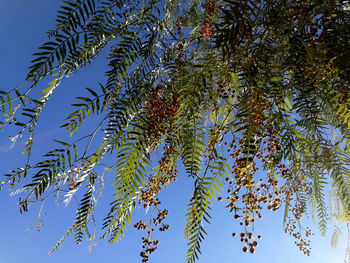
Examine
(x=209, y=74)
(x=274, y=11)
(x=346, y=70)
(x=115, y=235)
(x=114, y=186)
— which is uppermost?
(x=274, y=11)

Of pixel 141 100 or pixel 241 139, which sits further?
pixel 141 100

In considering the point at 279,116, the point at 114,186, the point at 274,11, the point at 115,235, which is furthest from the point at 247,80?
the point at 115,235

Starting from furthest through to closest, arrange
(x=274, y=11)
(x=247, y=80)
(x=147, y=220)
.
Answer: (x=147, y=220) → (x=274, y=11) → (x=247, y=80)

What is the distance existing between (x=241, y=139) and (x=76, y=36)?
0.67 metres

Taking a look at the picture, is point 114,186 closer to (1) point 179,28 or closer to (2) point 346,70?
(2) point 346,70

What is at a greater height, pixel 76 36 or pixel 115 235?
pixel 76 36

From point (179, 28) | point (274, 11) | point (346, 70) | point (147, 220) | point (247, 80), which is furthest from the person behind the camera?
point (179, 28)

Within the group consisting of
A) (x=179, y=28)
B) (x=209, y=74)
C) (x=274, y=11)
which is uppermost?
(x=179, y=28)

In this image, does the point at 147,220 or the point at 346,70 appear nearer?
the point at 346,70

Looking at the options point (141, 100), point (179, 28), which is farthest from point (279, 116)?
point (179, 28)

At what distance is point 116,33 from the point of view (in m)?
1.13

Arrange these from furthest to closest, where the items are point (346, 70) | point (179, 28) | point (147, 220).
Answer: point (179, 28)
point (147, 220)
point (346, 70)

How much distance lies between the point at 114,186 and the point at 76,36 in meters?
0.54

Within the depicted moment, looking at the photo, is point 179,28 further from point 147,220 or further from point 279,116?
point 147,220
